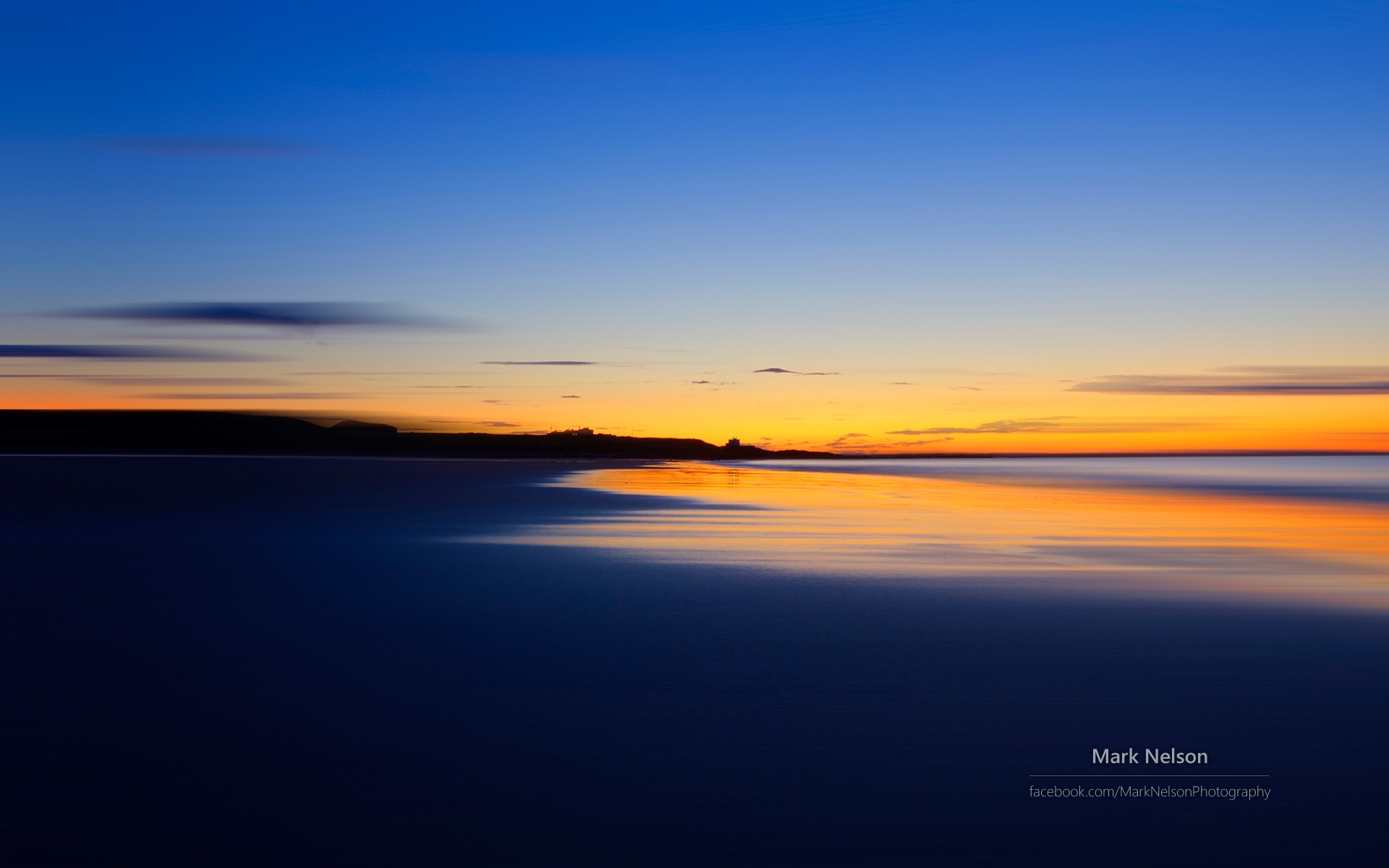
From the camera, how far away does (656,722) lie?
719 cm

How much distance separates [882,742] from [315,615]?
7.07m

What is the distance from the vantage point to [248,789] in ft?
18.9

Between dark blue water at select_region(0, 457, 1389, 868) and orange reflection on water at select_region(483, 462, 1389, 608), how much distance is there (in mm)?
2106

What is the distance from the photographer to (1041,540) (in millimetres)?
19359

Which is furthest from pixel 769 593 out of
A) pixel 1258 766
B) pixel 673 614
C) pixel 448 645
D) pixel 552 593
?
pixel 1258 766

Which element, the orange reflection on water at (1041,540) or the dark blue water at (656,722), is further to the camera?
the orange reflection on water at (1041,540)

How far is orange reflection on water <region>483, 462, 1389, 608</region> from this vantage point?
13970 millimetres

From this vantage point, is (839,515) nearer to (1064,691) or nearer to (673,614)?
(673,614)

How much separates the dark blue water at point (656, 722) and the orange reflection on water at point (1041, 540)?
211 cm

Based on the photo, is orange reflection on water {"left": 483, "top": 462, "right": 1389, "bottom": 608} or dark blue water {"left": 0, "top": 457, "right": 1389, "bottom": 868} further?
orange reflection on water {"left": 483, "top": 462, "right": 1389, "bottom": 608}

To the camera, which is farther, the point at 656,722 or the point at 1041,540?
the point at 1041,540

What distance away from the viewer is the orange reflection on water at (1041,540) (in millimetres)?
13970

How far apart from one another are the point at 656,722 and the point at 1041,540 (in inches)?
557

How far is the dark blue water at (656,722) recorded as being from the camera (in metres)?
5.27
